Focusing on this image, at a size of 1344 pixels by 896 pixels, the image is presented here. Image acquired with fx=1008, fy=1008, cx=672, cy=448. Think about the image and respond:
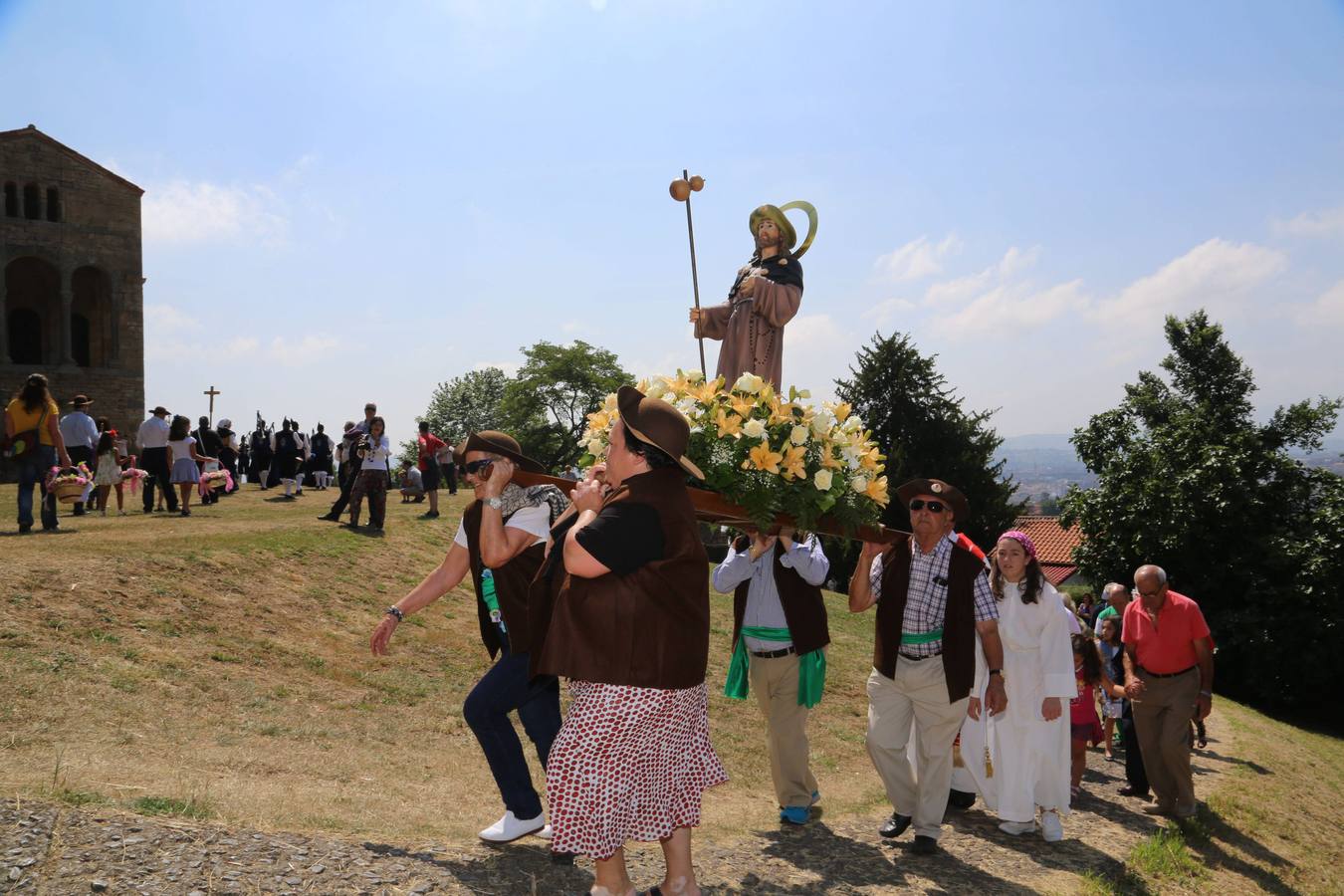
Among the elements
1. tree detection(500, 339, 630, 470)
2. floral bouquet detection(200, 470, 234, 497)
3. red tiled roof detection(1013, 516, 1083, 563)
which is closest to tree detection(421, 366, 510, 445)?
tree detection(500, 339, 630, 470)

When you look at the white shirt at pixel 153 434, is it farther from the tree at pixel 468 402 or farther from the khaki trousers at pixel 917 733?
the tree at pixel 468 402

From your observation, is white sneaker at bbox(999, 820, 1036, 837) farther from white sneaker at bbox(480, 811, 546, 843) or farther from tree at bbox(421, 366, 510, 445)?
tree at bbox(421, 366, 510, 445)

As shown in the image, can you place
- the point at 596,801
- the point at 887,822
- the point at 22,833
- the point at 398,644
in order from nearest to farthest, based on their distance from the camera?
the point at 596,801 → the point at 22,833 → the point at 887,822 → the point at 398,644

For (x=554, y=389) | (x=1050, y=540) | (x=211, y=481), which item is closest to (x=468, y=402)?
(x=554, y=389)

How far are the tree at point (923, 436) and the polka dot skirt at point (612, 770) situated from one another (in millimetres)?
28975

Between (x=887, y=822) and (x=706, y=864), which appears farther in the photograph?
(x=887, y=822)

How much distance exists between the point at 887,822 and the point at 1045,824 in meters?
1.16

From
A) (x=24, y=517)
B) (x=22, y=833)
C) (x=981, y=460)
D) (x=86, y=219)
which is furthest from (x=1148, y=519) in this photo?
(x=86, y=219)

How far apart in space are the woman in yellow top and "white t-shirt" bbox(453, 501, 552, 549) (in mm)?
10047

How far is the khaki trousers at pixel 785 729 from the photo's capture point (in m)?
6.78

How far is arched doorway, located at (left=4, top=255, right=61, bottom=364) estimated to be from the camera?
39.7 meters

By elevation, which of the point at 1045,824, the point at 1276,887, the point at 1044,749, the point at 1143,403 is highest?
the point at 1143,403

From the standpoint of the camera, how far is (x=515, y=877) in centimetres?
493

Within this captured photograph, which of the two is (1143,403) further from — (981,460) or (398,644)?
(398,644)
